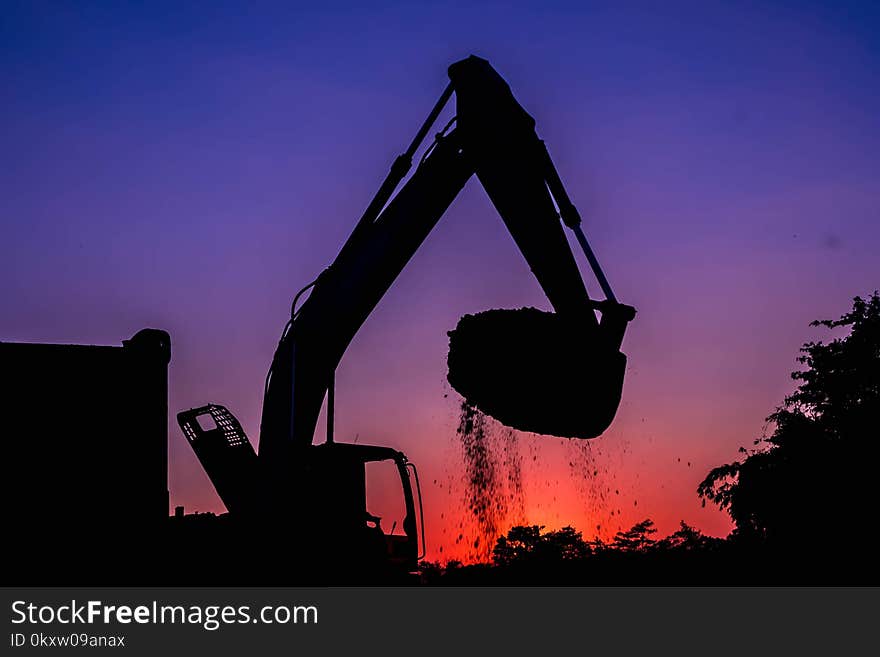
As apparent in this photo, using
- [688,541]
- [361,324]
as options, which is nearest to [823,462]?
[688,541]

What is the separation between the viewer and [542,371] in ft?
23.9

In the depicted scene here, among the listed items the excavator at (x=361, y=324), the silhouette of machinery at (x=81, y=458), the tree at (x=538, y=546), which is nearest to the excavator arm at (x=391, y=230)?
the excavator at (x=361, y=324)

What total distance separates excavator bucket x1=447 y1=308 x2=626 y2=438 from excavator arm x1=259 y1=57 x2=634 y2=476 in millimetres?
1412

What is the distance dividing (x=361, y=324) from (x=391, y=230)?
2.98 feet

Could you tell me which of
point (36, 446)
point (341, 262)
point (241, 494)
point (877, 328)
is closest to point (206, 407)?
point (241, 494)

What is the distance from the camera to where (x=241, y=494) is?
920 centimetres

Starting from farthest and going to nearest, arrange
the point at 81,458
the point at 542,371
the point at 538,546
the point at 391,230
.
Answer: the point at 538,546, the point at 391,230, the point at 542,371, the point at 81,458

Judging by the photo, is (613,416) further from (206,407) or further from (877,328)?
(877,328)

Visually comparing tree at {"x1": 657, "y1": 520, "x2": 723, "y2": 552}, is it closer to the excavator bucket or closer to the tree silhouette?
the tree silhouette

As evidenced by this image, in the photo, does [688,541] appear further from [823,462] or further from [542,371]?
[542,371]

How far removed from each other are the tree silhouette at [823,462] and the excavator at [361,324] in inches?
739

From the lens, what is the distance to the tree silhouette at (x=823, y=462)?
1051 inches

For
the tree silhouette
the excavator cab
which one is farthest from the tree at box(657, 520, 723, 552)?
the excavator cab

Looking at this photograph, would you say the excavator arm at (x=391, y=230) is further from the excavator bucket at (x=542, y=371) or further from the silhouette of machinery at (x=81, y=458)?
the silhouette of machinery at (x=81, y=458)
